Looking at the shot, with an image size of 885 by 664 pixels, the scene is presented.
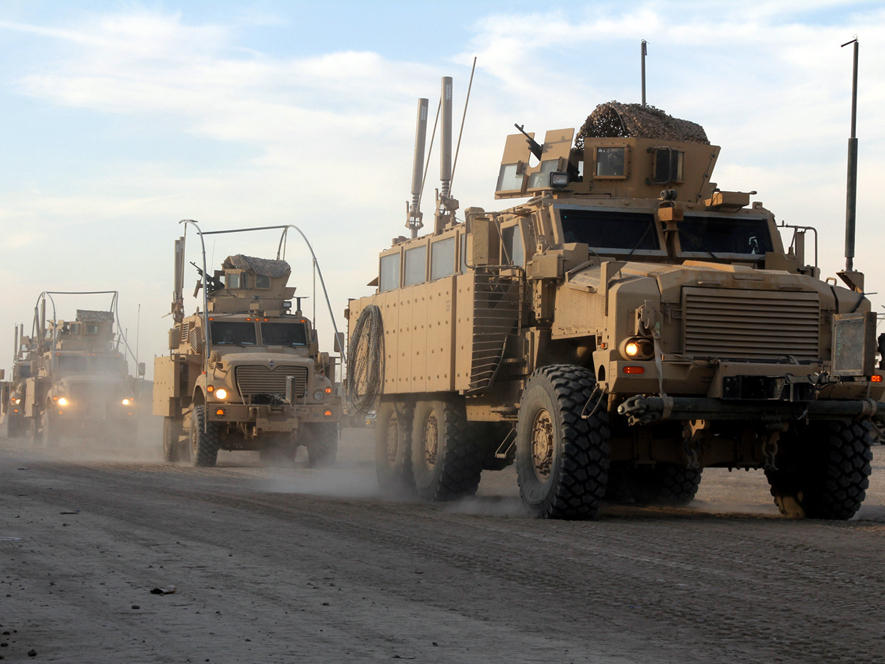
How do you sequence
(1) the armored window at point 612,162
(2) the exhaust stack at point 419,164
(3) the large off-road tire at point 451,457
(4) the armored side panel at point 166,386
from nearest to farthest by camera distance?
(1) the armored window at point 612,162 → (3) the large off-road tire at point 451,457 → (2) the exhaust stack at point 419,164 → (4) the armored side panel at point 166,386

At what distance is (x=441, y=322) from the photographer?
1742 cm

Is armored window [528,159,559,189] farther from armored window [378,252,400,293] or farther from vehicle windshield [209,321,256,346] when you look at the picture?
vehicle windshield [209,321,256,346]

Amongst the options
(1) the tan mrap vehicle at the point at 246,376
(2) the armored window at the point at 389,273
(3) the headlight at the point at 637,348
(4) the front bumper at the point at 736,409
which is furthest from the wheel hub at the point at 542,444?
(1) the tan mrap vehicle at the point at 246,376

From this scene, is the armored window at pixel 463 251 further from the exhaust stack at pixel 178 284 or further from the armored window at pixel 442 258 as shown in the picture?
the exhaust stack at pixel 178 284

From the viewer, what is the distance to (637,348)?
13328 millimetres

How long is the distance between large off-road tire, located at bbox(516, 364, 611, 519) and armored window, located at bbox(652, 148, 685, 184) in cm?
346

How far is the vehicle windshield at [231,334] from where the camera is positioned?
28.2 metres

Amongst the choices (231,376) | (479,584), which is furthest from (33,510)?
(231,376)

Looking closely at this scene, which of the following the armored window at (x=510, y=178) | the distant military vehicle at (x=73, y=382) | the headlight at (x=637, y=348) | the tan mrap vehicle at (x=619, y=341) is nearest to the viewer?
the headlight at (x=637, y=348)

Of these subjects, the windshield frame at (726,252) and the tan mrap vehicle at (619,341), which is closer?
the tan mrap vehicle at (619,341)

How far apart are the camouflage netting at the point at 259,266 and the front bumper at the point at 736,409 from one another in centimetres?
1750

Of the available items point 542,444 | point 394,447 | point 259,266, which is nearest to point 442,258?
point 394,447

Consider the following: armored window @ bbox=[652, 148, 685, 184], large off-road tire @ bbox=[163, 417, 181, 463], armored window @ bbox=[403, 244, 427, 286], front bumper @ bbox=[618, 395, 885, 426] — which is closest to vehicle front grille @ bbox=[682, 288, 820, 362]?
front bumper @ bbox=[618, 395, 885, 426]

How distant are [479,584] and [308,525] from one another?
419 centimetres
